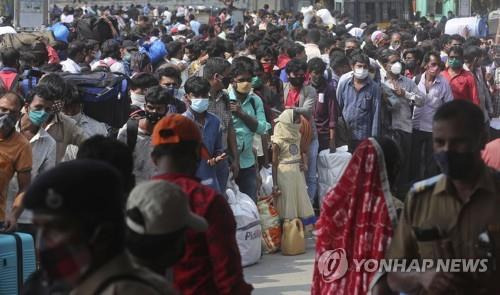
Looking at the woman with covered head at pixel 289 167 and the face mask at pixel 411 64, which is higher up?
the face mask at pixel 411 64

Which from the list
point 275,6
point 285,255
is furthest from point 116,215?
point 275,6

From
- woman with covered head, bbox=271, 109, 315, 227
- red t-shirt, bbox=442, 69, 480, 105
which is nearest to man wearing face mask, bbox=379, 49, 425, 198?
red t-shirt, bbox=442, 69, 480, 105

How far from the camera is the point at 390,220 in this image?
5.24 m

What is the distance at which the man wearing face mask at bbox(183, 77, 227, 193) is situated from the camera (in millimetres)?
9133

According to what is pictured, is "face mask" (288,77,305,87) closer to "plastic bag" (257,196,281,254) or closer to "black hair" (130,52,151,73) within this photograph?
"plastic bag" (257,196,281,254)

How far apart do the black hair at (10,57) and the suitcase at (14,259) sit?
4126 millimetres

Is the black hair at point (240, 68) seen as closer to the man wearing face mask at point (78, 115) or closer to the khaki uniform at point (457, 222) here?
the man wearing face mask at point (78, 115)

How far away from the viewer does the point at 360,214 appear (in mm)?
5355

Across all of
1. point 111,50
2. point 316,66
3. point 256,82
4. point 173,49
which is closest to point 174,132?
point 256,82

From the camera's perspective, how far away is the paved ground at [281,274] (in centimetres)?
939

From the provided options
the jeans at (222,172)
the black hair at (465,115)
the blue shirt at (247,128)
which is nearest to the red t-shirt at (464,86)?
the blue shirt at (247,128)

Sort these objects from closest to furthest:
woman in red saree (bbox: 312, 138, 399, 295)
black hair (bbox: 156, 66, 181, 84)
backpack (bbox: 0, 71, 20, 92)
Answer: woman in red saree (bbox: 312, 138, 399, 295), backpack (bbox: 0, 71, 20, 92), black hair (bbox: 156, 66, 181, 84)

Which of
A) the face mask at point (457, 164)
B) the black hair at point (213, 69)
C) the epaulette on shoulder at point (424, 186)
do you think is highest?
the black hair at point (213, 69)

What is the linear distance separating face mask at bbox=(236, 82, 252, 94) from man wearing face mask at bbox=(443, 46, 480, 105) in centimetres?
420
